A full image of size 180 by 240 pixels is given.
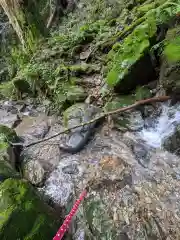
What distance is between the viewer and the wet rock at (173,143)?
4.08m

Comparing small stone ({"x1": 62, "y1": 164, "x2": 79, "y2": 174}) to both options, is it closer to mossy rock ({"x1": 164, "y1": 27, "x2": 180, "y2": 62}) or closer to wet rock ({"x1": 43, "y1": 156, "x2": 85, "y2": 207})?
wet rock ({"x1": 43, "y1": 156, "x2": 85, "y2": 207})

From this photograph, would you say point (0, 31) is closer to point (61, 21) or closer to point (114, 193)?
point (61, 21)

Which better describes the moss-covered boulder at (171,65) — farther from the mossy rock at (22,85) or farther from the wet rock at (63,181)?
the mossy rock at (22,85)

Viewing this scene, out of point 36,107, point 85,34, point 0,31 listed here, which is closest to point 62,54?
point 85,34

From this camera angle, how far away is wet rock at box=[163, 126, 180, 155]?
4.08m

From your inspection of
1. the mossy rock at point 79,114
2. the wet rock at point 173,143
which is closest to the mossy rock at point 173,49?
the wet rock at point 173,143

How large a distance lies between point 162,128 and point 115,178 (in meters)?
1.30

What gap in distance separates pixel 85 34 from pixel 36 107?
2.98m

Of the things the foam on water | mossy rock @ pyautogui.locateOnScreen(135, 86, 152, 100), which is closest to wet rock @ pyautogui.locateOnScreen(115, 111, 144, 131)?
the foam on water

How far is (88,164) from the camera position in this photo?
4.39 meters

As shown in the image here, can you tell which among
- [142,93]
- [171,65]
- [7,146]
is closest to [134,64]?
[142,93]

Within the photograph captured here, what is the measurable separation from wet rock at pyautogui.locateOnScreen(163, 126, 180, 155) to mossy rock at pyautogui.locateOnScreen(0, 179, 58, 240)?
2.03m

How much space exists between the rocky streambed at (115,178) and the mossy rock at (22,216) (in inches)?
0.6

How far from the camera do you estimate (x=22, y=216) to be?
2904 mm
